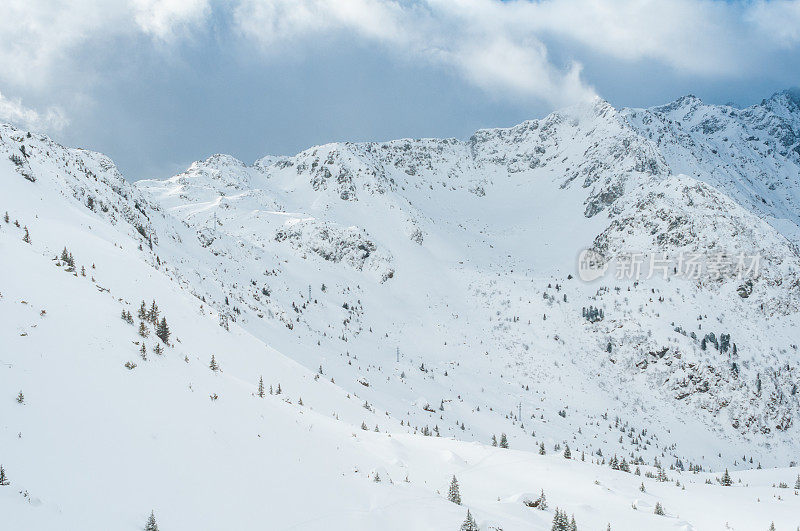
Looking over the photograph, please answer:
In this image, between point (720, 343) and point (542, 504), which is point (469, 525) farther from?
point (720, 343)

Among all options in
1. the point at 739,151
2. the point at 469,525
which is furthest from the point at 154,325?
the point at 739,151

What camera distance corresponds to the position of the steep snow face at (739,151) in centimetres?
11362

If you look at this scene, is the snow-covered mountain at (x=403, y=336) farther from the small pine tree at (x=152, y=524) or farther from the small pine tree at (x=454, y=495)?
the small pine tree at (x=152, y=524)

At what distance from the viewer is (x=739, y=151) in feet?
482

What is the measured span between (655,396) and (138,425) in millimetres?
55845

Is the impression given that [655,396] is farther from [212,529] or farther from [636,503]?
[212,529]

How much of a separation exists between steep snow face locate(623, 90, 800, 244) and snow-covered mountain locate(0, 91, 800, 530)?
1.71m

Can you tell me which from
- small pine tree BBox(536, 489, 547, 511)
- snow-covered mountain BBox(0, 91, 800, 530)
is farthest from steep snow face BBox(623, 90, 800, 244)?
small pine tree BBox(536, 489, 547, 511)

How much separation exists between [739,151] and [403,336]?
14825 centimetres

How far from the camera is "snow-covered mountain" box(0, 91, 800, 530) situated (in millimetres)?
8852

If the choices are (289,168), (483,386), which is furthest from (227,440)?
(289,168)
